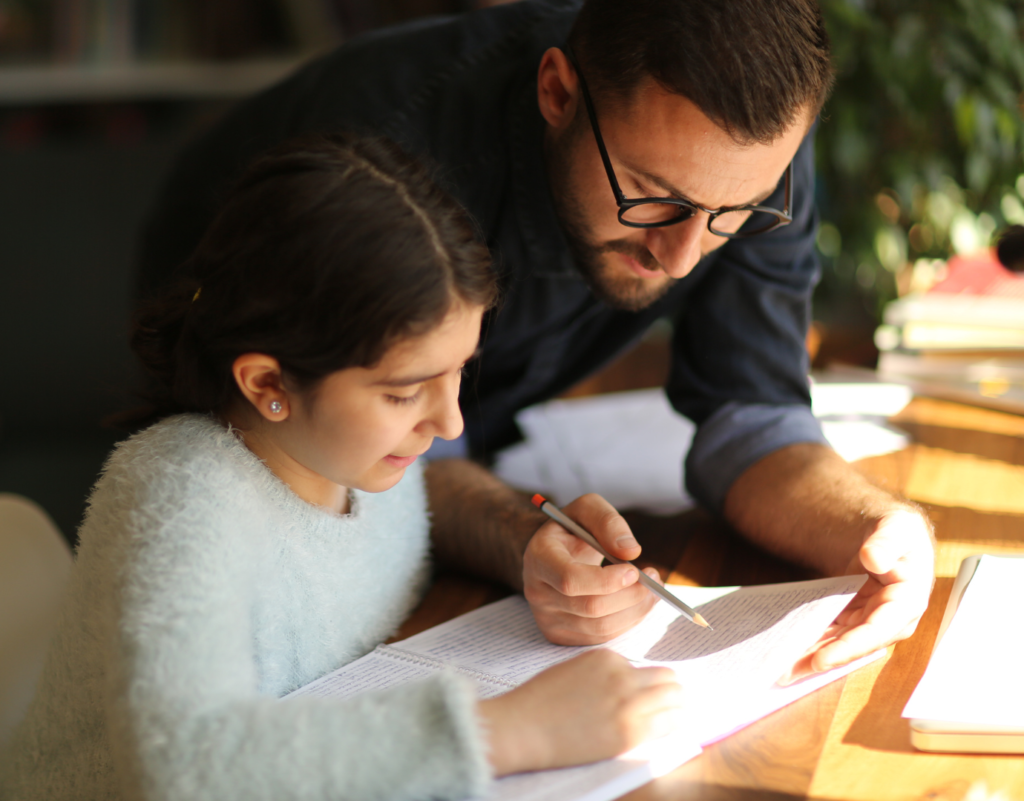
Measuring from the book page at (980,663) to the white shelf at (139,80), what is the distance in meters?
2.41

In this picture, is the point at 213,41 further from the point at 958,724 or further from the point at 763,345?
the point at 958,724

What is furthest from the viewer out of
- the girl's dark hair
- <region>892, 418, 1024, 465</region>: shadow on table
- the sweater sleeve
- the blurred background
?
the blurred background

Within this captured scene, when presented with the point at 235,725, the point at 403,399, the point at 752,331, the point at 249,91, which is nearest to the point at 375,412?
the point at 403,399

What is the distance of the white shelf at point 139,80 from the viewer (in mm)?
2631

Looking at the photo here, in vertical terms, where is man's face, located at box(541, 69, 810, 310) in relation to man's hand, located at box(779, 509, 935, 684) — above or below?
above

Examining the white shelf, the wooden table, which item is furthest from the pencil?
the white shelf

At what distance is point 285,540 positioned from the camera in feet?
2.59

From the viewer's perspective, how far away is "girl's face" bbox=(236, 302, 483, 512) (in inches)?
28.7

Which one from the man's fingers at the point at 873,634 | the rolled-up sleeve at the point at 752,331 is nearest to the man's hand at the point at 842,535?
the man's fingers at the point at 873,634

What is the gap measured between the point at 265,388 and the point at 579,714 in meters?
0.36

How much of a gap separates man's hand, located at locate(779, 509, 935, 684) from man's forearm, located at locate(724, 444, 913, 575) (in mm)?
32

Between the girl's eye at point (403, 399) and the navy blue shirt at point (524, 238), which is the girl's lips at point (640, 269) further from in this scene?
the girl's eye at point (403, 399)

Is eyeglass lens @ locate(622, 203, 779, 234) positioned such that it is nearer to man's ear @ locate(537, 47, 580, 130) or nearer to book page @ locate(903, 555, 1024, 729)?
man's ear @ locate(537, 47, 580, 130)

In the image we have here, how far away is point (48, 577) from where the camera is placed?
1.02 meters
